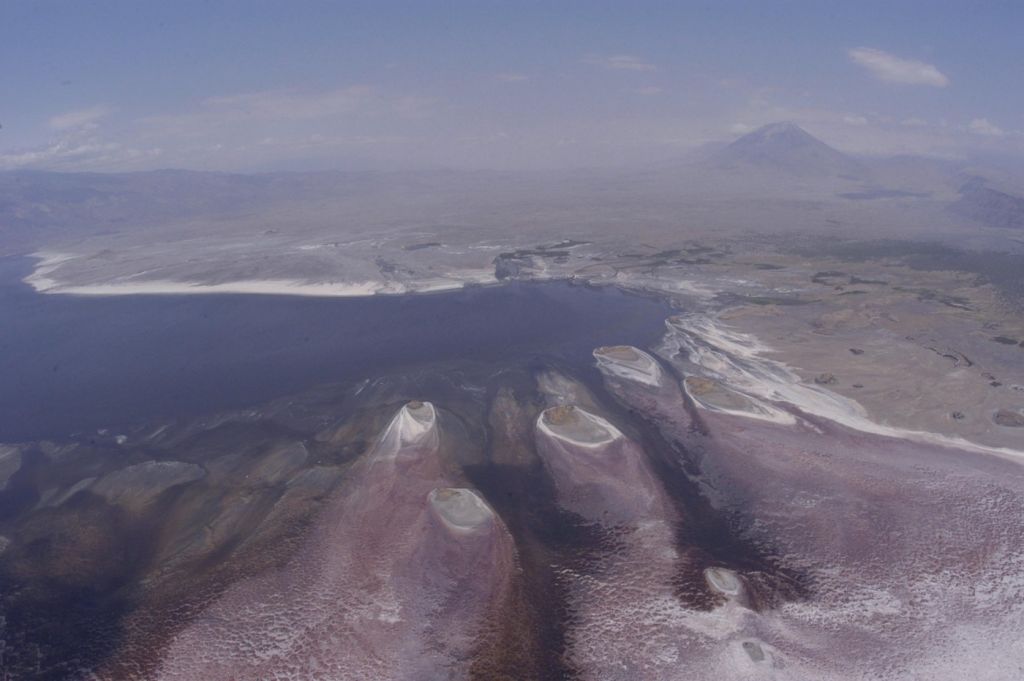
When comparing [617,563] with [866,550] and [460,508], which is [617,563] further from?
[866,550]

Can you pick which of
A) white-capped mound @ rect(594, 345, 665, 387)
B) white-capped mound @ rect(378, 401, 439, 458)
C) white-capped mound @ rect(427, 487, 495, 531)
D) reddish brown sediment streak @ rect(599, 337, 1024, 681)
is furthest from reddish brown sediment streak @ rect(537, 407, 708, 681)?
white-capped mound @ rect(594, 345, 665, 387)

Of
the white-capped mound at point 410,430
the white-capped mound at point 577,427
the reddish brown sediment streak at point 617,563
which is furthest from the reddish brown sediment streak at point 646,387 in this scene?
the white-capped mound at point 410,430

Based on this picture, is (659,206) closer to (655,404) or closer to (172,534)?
(655,404)

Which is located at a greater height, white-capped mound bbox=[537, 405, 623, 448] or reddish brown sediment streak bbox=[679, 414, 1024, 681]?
white-capped mound bbox=[537, 405, 623, 448]

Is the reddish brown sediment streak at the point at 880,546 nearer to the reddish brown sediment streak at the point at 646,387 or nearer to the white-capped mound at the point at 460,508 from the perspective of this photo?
the reddish brown sediment streak at the point at 646,387

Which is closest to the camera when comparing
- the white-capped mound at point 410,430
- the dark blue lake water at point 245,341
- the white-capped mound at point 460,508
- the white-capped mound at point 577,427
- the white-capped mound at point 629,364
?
the white-capped mound at point 460,508

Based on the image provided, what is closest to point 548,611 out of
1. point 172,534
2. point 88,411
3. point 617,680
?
point 617,680

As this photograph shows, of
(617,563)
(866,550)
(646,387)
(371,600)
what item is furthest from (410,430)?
(866,550)

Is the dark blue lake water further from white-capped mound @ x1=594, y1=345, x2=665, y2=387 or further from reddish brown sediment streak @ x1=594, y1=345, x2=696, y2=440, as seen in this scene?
reddish brown sediment streak @ x1=594, y1=345, x2=696, y2=440
